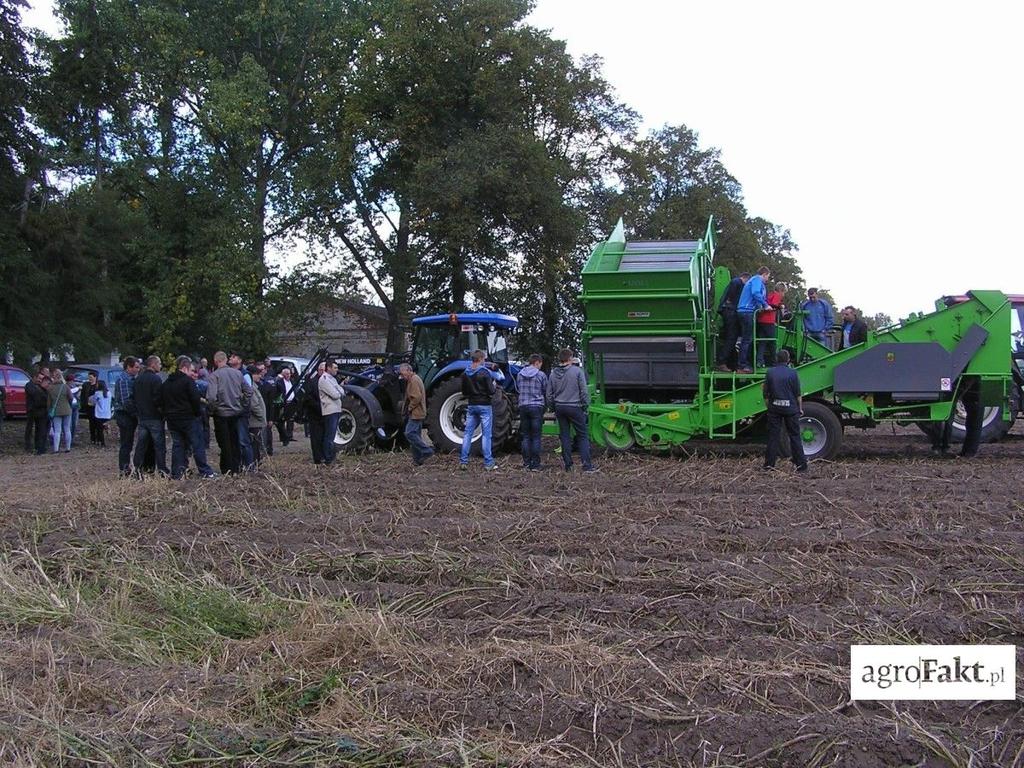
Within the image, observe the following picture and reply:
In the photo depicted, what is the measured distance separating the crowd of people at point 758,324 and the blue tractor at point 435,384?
3043mm

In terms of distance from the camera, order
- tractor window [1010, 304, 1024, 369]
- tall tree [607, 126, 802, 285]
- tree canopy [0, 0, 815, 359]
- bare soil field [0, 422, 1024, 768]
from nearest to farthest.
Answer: bare soil field [0, 422, 1024, 768] → tractor window [1010, 304, 1024, 369] → tree canopy [0, 0, 815, 359] → tall tree [607, 126, 802, 285]

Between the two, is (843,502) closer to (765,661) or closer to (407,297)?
(765,661)

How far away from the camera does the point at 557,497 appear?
9.00m

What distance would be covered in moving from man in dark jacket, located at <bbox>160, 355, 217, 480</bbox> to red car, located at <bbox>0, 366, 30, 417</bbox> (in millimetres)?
12868

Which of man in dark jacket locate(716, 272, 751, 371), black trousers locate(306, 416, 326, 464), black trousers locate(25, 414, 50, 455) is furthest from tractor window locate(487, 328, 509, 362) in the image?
black trousers locate(25, 414, 50, 455)

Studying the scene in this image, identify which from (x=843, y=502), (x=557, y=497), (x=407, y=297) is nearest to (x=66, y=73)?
(x=407, y=297)

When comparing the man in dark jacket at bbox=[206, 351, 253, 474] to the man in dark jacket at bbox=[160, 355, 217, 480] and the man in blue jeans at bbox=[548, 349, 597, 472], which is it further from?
the man in blue jeans at bbox=[548, 349, 597, 472]

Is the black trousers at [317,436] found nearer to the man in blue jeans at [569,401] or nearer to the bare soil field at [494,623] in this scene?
the man in blue jeans at [569,401]

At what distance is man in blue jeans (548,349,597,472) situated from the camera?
11.6 meters

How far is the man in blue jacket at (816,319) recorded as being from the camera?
1301 centimetres

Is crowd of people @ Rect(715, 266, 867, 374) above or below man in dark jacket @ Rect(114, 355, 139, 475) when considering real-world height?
above

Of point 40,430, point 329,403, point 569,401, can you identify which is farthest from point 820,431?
point 40,430

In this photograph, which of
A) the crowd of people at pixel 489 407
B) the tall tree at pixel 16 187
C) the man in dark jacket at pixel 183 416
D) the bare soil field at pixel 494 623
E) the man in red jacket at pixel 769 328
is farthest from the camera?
the tall tree at pixel 16 187

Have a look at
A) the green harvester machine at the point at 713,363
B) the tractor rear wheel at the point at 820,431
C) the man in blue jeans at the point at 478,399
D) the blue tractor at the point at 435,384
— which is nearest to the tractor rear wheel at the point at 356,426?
the blue tractor at the point at 435,384
